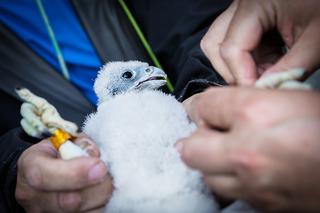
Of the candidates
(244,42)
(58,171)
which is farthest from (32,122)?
(244,42)

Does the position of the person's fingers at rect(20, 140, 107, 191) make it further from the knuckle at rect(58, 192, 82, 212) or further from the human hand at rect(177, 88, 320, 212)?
the human hand at rect(177, 88, 320, 212)

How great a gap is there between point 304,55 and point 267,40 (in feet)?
0.43

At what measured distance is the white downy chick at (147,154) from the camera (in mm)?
495

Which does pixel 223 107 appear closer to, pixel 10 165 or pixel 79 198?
pixel 79 198

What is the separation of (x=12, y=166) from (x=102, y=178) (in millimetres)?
301

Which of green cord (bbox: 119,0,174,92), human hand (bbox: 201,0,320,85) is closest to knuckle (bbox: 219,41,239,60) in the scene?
human hand (bbox: 201,0,320,85)

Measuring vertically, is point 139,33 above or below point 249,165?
above

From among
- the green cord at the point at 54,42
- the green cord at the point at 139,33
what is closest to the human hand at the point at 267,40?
the green cord at the point at 139,33

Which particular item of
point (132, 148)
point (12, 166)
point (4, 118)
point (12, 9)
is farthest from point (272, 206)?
point (12, 9)

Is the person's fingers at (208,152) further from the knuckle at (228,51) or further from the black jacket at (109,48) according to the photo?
the black jacket at (109,48)

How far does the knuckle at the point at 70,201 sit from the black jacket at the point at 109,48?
445 millimetres

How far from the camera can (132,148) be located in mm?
531

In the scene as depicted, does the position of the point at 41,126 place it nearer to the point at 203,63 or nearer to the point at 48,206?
the point at 48,206

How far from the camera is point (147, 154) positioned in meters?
0.53
